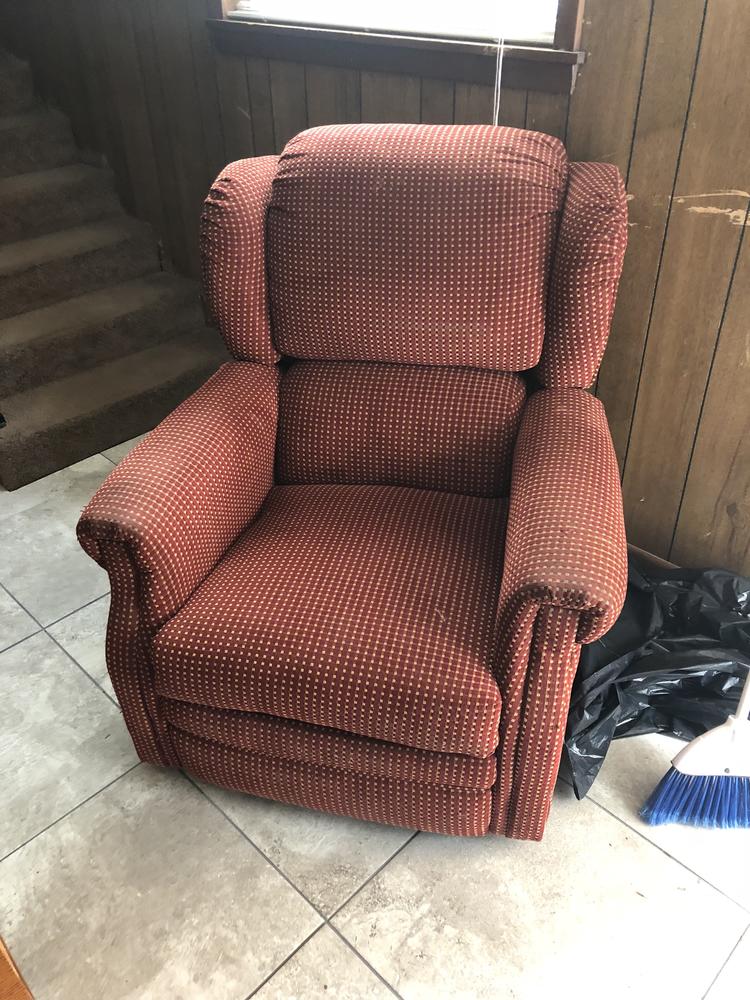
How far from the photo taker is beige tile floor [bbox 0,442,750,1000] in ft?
3.94

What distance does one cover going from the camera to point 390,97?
1813 mm

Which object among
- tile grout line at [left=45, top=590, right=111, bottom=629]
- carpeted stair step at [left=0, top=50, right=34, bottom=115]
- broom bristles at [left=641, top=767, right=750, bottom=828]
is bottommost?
tile grout line at [left=45, top=590, right=111, bottom=629]

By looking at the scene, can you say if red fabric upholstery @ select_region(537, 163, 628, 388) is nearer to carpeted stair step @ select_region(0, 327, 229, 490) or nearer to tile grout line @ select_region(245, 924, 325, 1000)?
tile grout line @ select_region(245, 924, 325, 1000)

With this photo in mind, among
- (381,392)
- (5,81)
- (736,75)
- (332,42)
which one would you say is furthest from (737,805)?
(5,81)

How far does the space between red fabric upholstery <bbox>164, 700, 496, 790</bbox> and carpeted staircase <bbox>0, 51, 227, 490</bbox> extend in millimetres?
1309

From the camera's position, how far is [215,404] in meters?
1.50

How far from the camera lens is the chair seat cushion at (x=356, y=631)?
115cm

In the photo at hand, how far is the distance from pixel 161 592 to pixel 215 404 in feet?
1.31

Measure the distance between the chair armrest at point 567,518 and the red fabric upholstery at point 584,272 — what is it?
7 cm

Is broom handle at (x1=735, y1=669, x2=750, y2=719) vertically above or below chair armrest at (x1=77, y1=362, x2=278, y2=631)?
below

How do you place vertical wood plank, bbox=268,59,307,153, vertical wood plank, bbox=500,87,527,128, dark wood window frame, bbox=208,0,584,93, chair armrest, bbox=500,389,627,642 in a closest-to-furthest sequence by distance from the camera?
1. chair armrest, bbox=500,389,627,642
2. dark wood window frame, bbox=208,0,584,93
3. vertical wood plank, bbox=500,87,527,128
4. vertical wood plank, bbox=268,59,307,153

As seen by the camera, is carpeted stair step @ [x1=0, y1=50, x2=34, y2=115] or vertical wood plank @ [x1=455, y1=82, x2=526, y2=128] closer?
vertical wood plank @ [x1=455, y1=82, x2=526, y2=128]

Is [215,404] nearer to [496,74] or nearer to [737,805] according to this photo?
[496,74]

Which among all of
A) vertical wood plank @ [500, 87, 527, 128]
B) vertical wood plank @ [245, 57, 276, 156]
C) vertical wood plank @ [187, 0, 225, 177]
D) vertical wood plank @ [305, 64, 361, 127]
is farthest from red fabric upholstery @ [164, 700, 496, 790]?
vertical wood plank @ [187, 0, 225, 177]
